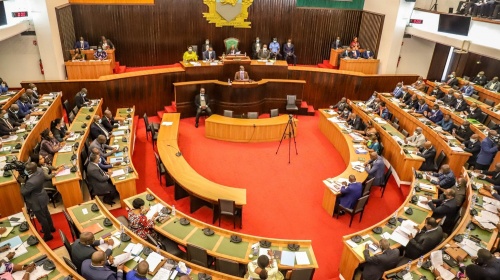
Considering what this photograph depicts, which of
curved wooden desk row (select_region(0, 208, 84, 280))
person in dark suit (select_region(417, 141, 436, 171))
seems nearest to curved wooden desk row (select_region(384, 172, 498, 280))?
person in dark suit (select_region(417, 141, 436, 171))

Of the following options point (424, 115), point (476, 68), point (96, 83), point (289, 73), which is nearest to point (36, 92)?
point (96, 83)

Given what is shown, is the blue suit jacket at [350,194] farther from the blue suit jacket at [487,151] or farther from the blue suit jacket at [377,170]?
the blue suit jacket at [487,151]

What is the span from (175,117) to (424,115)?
331 inches

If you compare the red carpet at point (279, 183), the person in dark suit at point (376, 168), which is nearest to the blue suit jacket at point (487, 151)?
the red carpet at point (279, 183)

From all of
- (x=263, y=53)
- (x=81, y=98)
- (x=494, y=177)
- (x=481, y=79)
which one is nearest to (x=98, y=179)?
(x=81, y=98)

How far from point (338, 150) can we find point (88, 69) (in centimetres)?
950

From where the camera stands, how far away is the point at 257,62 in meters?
14.2

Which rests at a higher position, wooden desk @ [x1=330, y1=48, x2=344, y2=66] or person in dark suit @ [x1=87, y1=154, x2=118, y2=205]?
wooden desk @ [x1=330, y1=48, x2=344, y2=66]

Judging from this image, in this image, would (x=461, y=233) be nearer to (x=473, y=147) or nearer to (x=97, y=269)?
(x=473, y=147)

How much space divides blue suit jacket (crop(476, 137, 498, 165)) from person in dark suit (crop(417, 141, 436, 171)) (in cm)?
123

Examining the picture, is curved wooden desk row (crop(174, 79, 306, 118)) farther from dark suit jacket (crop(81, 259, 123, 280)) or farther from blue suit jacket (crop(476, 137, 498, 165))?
dark suit jacket (crop(81, 259, 123, 280))

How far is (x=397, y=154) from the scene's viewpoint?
31.8 ft

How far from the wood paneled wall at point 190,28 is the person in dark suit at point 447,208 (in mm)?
10400

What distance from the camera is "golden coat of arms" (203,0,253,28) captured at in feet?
50.6
